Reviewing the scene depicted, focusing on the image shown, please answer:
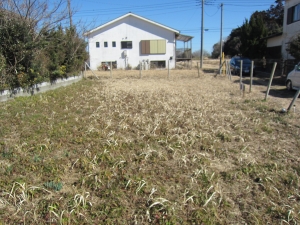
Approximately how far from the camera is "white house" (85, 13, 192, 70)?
26.8 m

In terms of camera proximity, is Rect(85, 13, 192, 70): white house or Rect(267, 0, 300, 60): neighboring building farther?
Rect(85, 13, 192, 70): white house

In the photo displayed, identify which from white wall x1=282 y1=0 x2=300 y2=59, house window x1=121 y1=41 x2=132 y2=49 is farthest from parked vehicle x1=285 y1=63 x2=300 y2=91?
house window x1=121 y1=41 x2=132 y2=49

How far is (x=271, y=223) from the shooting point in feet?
7.36

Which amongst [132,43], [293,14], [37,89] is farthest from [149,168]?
[132,43]

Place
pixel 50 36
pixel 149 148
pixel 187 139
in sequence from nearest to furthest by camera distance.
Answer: pixel 149 148 < pixel 187 139 < pixel 50 36

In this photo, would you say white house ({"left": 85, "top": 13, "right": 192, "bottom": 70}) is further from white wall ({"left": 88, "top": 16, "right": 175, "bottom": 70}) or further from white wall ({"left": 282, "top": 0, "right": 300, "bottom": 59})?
white wall ({"left": 282, "top": 0, "right": 300, "bottom": 59})

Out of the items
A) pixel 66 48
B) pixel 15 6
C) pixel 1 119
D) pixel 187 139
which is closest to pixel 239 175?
pixel 187 139

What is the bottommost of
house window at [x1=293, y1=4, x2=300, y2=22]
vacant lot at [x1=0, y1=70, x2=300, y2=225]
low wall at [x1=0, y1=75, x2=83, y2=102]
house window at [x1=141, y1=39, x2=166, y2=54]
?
vacant lot at [x1=0, y1=70, x2=300, y2=225]

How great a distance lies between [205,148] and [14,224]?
8.99 ft

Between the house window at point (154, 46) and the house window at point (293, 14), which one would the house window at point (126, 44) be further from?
the house window at point (293, 14)

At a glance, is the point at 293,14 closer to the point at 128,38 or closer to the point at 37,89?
the point at 128,38

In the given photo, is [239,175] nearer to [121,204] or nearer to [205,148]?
[205,148]

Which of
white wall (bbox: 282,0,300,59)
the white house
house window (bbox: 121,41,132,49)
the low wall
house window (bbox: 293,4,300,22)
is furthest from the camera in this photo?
house window (bbox: 121,41,132,49)

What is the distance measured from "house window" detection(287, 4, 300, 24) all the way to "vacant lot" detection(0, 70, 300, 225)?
1469 cm
